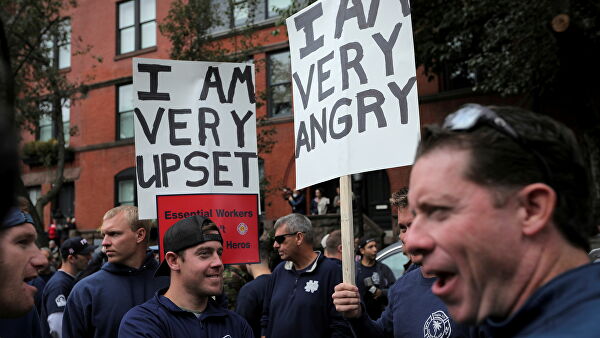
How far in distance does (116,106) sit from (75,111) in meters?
2.03

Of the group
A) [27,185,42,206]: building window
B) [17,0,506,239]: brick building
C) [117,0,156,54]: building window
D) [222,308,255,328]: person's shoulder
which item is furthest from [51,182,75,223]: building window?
[222,308,255,328]: person's shoulder

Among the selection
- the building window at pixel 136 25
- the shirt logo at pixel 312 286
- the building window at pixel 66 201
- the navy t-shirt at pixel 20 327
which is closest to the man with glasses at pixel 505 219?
the navy t-shirt at pixel 20 327

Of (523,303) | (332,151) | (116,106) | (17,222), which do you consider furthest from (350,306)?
(116,106)

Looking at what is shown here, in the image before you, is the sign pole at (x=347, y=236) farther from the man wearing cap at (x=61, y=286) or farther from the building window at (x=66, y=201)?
the building window at (x=66, y=201)

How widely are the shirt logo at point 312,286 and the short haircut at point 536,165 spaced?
398 centimetres

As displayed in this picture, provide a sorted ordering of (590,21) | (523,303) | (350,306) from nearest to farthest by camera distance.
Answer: (523,303)
(350,306)
(590,21)

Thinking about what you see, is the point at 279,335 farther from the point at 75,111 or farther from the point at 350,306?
the point at 75,111

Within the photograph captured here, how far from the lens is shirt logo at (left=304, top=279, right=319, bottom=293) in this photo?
5.30 meters

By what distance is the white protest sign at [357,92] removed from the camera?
3.71 meters

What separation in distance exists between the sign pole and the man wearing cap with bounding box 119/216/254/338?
698 mm

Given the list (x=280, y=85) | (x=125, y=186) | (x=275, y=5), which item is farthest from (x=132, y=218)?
(x=125, y=186)

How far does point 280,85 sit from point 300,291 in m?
14.9

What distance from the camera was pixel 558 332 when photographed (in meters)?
1.19

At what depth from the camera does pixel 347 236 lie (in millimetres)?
3600
